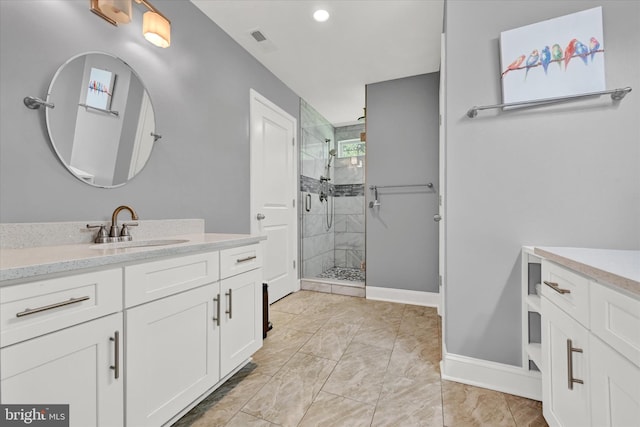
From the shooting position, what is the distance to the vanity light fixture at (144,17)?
1.26 m

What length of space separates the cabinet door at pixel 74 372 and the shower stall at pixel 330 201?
2623mm

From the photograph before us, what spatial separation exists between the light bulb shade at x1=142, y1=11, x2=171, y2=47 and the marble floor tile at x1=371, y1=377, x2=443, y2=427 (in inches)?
89.4

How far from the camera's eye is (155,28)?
146cm

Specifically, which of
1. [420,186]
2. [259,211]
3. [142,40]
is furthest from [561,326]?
[142,40]

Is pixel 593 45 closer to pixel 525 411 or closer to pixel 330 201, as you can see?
pixel 525 411

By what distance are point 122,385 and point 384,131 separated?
9.94 feet

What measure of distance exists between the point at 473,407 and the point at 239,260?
1.45 m

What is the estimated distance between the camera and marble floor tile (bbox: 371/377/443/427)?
1.29 metres

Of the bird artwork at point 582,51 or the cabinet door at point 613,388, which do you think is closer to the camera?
the cabinet door at point 613,388

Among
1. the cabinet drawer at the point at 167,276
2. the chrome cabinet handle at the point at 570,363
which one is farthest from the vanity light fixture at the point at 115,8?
the chrome cabinet handle at the point at 570,363

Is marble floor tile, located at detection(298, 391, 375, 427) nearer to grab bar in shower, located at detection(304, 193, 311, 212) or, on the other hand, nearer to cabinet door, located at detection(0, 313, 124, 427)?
cabinet door, located at detection(0, 313, 124, 427)

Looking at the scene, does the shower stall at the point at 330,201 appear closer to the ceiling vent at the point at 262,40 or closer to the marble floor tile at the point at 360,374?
the ceiling vent at the point at 262,40

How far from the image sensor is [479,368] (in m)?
1.57

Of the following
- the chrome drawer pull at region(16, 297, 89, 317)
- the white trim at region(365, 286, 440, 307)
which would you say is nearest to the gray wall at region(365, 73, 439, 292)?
the white trim at region(365, 286, 440, 307)
